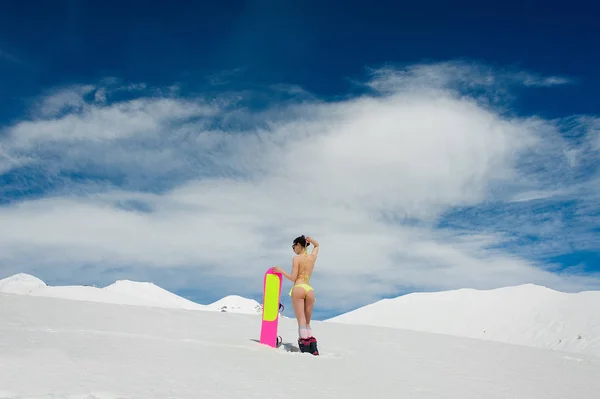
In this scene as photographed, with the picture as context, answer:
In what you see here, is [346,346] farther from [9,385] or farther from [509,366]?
[9,385]

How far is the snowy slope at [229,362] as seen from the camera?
516 centimetres

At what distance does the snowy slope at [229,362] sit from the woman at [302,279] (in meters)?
0.60

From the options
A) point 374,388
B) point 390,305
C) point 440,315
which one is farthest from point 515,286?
point 374,388

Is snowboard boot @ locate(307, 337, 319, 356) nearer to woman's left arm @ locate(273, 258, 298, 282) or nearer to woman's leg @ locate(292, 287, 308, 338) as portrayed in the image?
woman's leg @ locate(292, 287, 308, 338)

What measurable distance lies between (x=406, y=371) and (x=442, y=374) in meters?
0.48

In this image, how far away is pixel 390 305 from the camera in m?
48.0

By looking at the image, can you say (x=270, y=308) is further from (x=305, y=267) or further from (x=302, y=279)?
(x=305, y=267)

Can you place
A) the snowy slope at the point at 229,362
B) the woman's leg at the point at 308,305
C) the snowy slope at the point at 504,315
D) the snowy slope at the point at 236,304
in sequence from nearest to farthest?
the snowy slope at the point at 229,362
the woman's leg at the point at 308,305
the snowy slope at the point at 504,315
the snowy slope at the point at 236,304

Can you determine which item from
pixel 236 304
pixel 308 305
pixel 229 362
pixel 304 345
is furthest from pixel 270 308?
pixel 236 304

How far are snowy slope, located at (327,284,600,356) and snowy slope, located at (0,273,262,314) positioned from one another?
12.8 m

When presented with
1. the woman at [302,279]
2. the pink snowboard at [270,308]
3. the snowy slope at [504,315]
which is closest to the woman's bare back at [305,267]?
the woman at [302,279]

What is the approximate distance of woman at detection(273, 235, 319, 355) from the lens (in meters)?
8.52

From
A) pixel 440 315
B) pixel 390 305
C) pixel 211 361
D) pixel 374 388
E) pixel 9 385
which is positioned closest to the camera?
pixel 9 385

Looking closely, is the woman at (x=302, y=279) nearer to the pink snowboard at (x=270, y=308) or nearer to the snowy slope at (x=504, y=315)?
the pink snowboard at (x=270, y=308)
